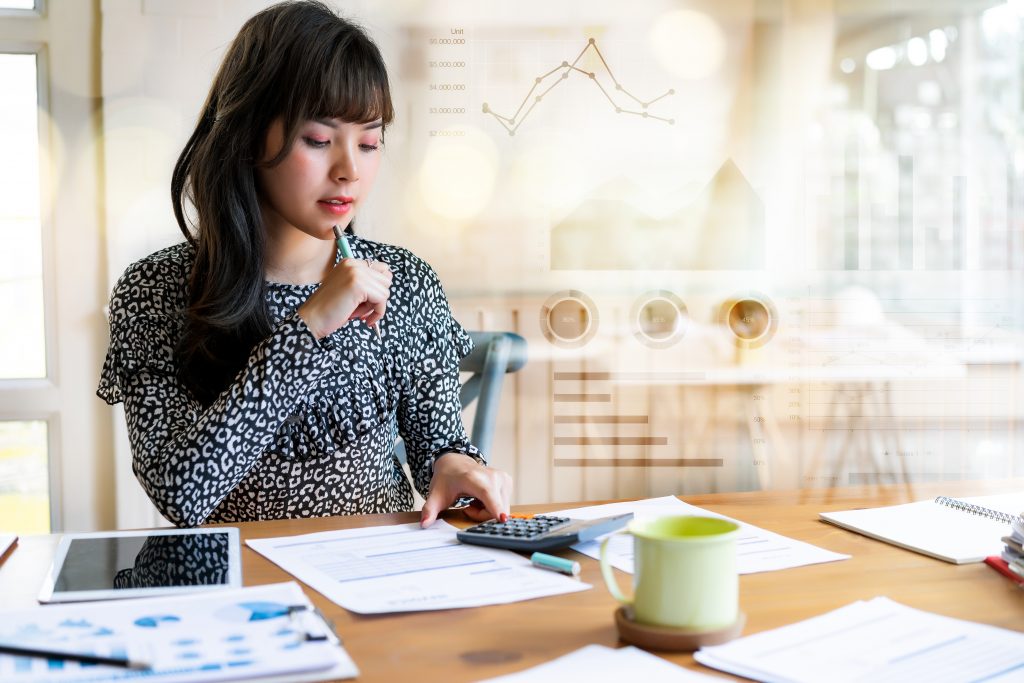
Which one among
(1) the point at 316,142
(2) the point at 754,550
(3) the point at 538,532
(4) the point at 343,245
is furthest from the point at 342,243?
(2) the point at 754,550

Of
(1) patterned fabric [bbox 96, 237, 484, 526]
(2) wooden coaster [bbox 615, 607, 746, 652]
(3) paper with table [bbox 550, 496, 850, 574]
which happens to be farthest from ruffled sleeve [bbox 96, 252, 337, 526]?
(2) wooden coaster [bbox 615, 607, 746, 652]

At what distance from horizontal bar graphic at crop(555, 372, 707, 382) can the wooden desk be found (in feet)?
5.11

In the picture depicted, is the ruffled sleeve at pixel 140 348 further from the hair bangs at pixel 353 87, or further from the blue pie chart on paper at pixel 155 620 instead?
the blue pie chart on paper at pixel 155 620

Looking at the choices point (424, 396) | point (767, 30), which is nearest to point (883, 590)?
point (424, 396)

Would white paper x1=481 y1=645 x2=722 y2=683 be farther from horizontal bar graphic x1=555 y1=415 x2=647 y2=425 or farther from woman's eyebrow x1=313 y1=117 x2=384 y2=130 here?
horizontal bar graphic x1=555 y1=415 x2=647 y2=425

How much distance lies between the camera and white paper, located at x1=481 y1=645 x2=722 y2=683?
0.63 m

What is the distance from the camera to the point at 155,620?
72cm

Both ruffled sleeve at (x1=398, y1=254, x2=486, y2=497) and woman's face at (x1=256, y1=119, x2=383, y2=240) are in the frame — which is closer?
woman's face at (x1=256, y1=119, x2=383, y2=240)

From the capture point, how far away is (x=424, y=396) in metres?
→ 1.44

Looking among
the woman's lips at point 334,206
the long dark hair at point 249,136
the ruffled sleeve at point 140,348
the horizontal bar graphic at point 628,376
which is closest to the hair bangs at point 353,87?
the long dark hair at point 249,136

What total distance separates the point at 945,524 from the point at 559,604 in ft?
1.69

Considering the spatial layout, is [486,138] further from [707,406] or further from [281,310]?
[281,310]

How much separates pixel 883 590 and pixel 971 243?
84.0 inches
